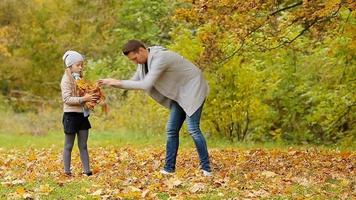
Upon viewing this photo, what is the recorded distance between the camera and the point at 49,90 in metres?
31.7

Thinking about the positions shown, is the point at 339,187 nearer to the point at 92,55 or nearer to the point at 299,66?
the point at 299,66

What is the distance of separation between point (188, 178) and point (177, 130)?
789 millimetres

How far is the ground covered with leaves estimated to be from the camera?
21.8 feet

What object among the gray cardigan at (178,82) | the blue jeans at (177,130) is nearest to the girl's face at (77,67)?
the gray cardigan at (178,82)

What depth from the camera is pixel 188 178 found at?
7750 mm

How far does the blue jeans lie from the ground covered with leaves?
0.51 feet

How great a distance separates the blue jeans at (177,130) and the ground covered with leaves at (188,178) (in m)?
0.16

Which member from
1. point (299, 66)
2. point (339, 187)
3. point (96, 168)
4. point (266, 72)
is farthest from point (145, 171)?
point (299, 66)

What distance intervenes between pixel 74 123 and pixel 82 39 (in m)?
22.7

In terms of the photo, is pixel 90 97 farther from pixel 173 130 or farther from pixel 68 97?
pixel 173 130

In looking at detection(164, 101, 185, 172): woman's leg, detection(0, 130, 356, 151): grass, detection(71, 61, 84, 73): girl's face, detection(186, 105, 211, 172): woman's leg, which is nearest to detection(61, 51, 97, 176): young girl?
detection(71, 61, 84, 73): girl's face

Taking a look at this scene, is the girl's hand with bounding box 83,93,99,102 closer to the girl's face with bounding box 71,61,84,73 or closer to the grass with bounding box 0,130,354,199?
the girl's face with bounding box 71,61,84,73

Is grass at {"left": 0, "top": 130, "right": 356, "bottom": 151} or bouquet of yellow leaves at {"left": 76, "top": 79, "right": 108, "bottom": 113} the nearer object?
bouquet of yellow leaves at {"left": 76, "top": 79, "right": 108, "bottom": 113}

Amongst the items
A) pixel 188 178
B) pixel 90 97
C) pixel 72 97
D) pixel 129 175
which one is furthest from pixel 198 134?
pixel 72 97
